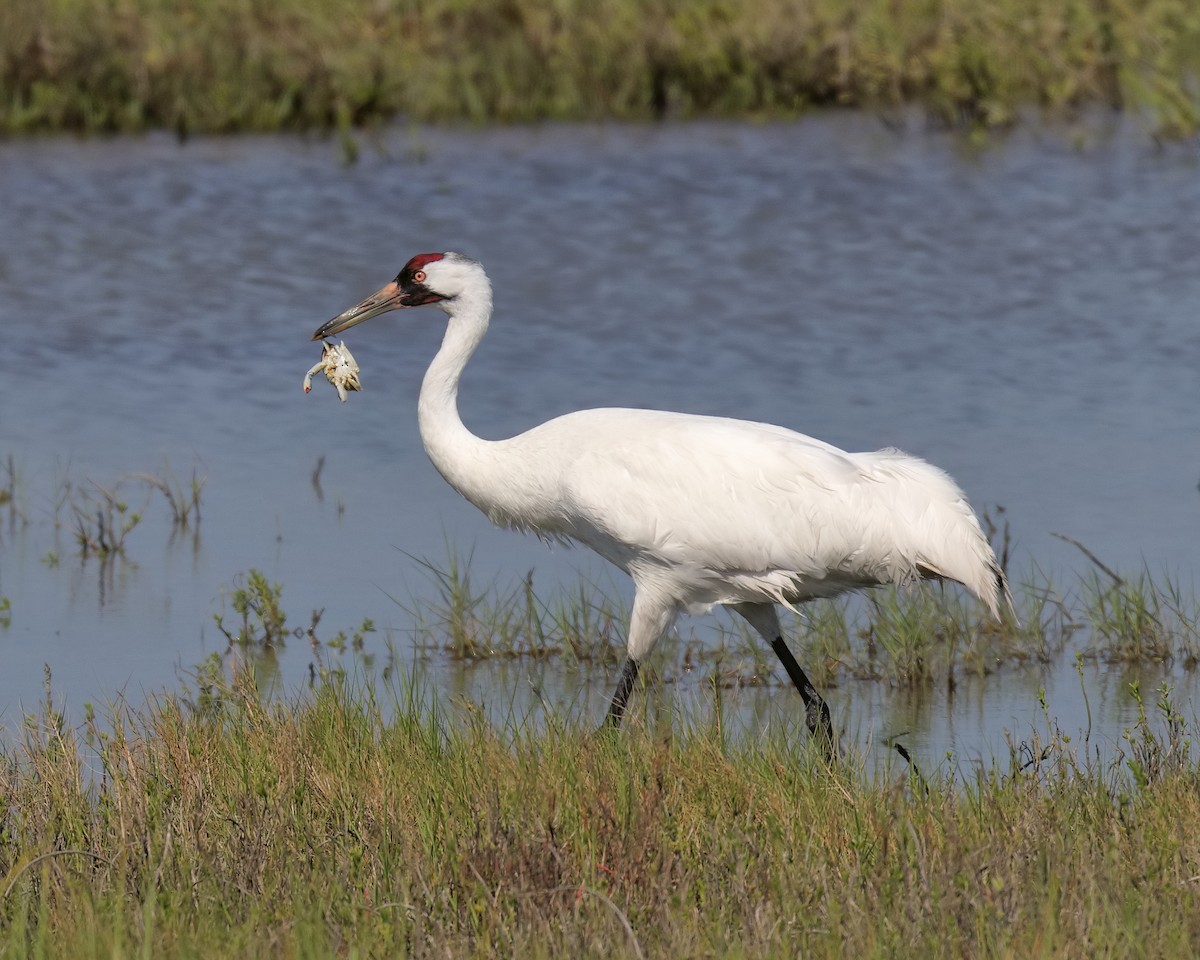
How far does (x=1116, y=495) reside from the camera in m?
8.02

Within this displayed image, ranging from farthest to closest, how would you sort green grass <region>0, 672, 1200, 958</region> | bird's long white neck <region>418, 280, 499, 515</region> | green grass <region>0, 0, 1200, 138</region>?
1. green grass <region>0, 0, 1200, 138</region>
2. bird's long white neck <region>418, 280, 499, 515</region>
3. green grass <region>0, 672, 1200, 958</region>

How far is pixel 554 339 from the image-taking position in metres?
10.8

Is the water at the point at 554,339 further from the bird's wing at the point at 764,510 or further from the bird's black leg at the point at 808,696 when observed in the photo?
the bird's wing at the point at 764,510

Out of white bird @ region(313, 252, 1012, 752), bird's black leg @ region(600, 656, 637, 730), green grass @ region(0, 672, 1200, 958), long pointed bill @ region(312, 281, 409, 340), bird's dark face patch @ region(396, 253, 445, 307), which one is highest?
bird's dark face patch @ region(396, 253, 445, 307)

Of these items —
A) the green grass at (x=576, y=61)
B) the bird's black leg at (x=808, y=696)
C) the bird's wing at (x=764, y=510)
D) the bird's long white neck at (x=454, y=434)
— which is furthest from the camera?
the green grass at (x=576, y=61)

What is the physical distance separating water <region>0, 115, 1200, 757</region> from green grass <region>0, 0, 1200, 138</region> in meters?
0.37

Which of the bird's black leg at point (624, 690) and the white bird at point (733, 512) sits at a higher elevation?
the white bird at point (733, 512)

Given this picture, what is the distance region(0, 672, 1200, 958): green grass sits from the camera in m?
3.72

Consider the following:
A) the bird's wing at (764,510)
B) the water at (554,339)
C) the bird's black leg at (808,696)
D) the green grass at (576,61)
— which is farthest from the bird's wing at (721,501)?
the green grass at (576,61)

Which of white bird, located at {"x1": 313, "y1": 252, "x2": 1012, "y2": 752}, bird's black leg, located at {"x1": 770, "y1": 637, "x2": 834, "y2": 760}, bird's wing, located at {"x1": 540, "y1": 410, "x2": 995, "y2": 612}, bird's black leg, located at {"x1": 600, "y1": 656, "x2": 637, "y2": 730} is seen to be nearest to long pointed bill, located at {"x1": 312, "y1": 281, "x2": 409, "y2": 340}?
white bird, located at {"x1": 313, "y1": 252, "x2": 1012, "y2": 752}

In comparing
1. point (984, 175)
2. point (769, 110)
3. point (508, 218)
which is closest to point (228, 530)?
point (508, 218)

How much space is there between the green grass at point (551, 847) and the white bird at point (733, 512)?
801mm

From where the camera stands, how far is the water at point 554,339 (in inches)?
286

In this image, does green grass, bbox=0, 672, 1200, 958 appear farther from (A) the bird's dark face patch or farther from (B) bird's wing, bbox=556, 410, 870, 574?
(A) the bird's dark face patch
